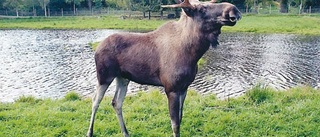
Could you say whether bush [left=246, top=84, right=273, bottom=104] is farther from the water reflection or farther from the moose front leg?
the moose front leg

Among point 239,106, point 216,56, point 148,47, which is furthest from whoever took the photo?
point 216,56

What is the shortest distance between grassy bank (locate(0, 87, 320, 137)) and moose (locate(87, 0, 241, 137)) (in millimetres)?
981

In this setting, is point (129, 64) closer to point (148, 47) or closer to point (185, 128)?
point (148, 47)

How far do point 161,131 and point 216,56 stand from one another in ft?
49.7

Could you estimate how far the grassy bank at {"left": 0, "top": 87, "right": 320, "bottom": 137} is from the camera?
6695mm

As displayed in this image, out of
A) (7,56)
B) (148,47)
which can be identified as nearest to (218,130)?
(148,47)

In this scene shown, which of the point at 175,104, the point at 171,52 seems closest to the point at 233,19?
the point at 171,52

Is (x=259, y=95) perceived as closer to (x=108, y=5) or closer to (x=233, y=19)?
(x=233, y=19)

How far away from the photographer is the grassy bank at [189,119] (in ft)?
22.0

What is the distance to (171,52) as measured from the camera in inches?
210

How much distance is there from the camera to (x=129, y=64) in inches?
225

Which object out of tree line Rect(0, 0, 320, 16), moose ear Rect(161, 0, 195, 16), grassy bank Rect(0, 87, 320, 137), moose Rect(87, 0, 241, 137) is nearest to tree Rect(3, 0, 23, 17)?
tree line Rect(0, 0, 320, 16)

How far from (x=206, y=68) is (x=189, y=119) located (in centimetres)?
1064

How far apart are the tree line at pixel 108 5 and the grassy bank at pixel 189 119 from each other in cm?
4411
